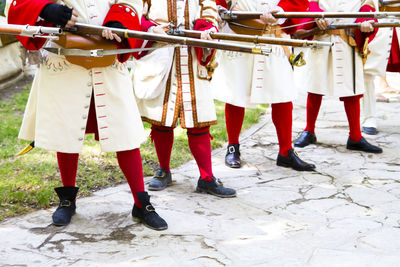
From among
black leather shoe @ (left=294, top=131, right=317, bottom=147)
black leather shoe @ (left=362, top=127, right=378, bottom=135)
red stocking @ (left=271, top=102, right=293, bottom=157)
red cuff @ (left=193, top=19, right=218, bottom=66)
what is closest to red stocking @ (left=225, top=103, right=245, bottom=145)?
red stocking @ (left=271, top=102, right=293, bottom=157)

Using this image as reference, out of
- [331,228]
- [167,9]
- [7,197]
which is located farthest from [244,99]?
[7,197]

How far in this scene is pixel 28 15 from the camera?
3.07 m

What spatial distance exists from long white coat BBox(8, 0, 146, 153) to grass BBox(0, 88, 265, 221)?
30.5 inches

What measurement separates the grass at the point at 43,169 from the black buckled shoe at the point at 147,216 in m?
0.74

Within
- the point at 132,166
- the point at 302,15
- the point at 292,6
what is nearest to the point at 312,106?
the point at 292,6

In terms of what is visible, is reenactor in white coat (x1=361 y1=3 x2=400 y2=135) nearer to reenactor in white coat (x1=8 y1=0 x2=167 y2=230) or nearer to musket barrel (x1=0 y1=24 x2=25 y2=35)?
reenactor in white coat (x1=8 y1=0 x2=167 y2=230)

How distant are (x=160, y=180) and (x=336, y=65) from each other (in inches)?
84.7

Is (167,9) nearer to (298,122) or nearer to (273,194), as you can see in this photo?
(273,194)

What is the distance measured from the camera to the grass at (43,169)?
3.95 m

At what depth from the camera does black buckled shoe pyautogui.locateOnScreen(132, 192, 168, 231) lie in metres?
3.48

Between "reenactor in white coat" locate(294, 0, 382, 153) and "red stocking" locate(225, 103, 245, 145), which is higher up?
"reenactor in white coat" locate(294, 0, 382, 153)

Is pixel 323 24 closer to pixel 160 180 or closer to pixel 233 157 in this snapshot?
pixel 233 157

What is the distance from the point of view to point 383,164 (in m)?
5.06

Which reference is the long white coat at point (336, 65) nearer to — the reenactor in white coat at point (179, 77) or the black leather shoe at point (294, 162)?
the black leather shoe at point (294, 162)
